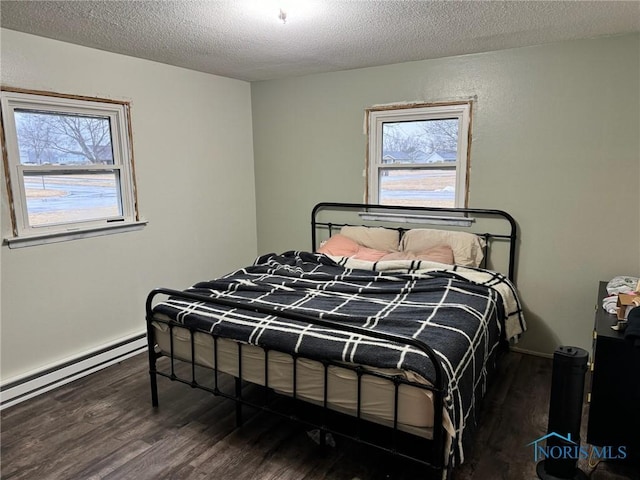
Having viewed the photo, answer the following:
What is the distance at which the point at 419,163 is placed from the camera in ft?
12.0

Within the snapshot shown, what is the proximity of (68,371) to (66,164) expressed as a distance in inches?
55.5

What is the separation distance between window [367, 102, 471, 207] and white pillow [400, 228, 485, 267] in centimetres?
27

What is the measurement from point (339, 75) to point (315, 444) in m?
2.94

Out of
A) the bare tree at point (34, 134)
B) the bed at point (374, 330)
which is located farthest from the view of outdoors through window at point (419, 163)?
the bare tree at point (34, 134)

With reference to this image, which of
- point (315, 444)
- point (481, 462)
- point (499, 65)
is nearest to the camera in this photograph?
point (481, 462)

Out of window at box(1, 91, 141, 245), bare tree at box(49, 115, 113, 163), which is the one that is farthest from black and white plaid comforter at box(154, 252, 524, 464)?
bare tree at box(49, 115, 113, 163)

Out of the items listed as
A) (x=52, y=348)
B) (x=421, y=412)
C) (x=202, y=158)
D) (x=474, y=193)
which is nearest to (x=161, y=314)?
(x=52, y=348)

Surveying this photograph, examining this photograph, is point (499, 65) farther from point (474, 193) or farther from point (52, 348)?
point (52, 348)

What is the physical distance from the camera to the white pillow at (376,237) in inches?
145

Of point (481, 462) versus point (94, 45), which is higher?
point (94, 45)

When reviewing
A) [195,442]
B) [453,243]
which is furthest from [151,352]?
[453,243]

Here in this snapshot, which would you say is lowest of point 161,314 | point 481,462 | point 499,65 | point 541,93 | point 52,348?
point 481,462

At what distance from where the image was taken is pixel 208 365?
7.91 ft

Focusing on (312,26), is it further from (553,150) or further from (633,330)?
(633,330)
